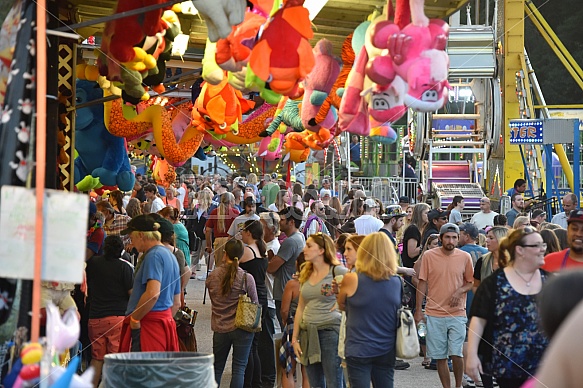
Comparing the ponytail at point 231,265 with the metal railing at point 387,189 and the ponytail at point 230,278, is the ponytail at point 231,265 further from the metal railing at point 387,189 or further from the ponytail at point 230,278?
the metal railing at point 387,189

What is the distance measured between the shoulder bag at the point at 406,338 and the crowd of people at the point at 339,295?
8 centimetres

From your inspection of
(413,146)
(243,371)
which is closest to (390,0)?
(243,371)

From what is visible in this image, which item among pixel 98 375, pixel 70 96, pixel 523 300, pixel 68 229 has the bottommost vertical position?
pixel 98 375

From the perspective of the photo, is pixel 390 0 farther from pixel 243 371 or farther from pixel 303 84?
pixel 243 371

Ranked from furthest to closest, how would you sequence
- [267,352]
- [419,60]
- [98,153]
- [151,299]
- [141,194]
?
[141,194]
[98,153]
[267,352]
[151,299]
[419,60]

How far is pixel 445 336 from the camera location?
372 inches

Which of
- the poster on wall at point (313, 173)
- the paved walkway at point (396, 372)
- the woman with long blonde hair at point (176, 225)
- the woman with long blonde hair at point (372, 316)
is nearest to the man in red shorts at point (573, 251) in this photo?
the woman with long blonde hair at point (372, 316)

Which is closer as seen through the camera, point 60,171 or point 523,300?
point 523,300

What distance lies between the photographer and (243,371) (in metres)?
8.86

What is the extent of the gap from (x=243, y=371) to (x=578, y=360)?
6.72 meters

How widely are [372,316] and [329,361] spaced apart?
3.49 feet

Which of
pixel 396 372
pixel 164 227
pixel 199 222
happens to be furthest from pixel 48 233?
pixel 199 222

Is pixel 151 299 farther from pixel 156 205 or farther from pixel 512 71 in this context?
pixel 512 71

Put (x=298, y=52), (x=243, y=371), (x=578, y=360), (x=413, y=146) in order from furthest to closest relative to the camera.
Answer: (x=413, y=146)
(x=243, y=371)
(x=298, y=52)
(x=578, y=360)
